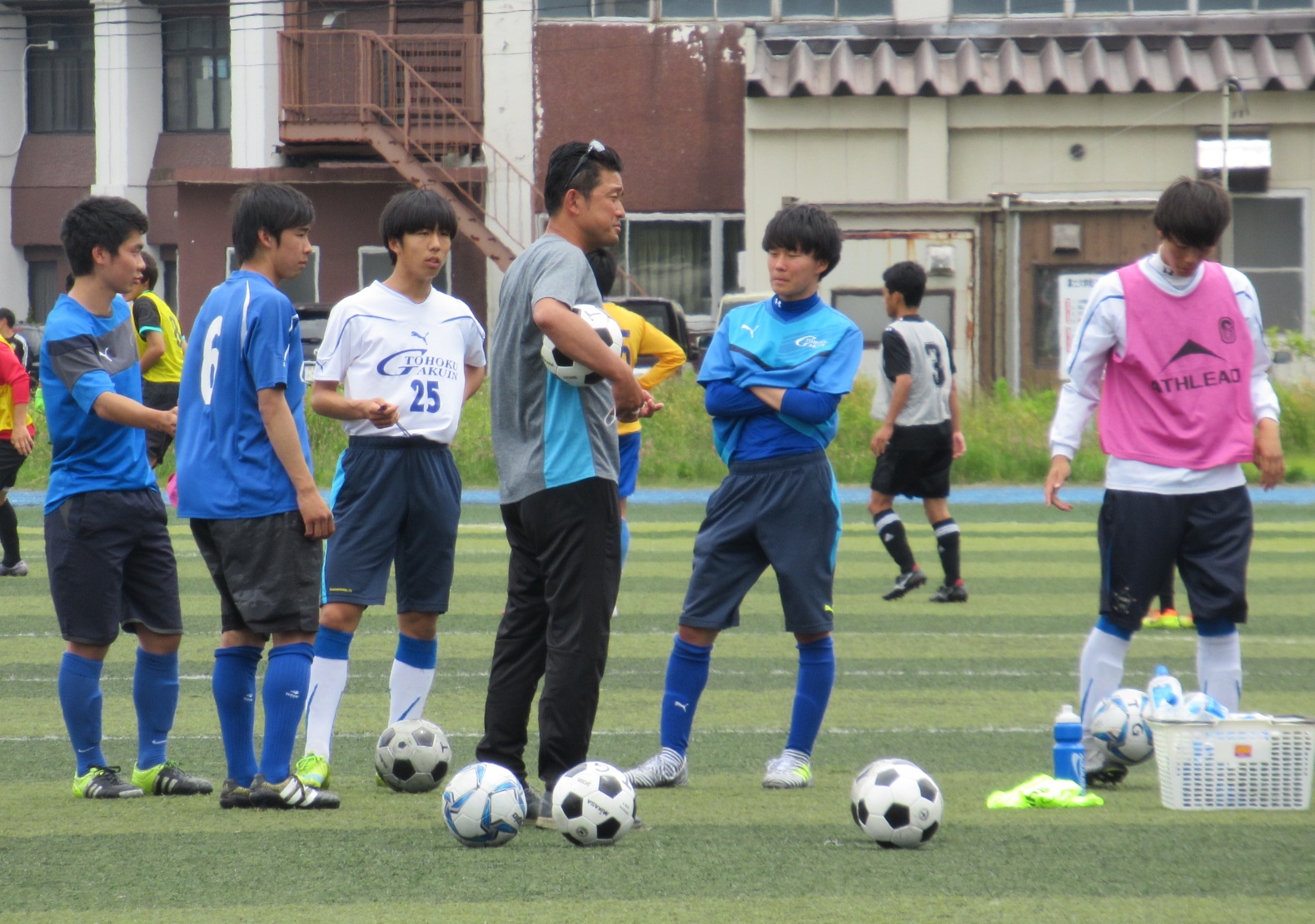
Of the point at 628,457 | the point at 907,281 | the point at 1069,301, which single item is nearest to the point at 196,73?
the point at 1069,301

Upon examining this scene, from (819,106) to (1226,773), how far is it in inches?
897

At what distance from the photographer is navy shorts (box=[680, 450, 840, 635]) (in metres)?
5.81

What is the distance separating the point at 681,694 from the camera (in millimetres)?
5949

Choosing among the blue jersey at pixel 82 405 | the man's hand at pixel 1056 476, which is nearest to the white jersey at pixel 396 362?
the blue jersey at pixel 82 405

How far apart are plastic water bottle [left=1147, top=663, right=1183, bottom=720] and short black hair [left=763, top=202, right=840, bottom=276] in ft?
5.87

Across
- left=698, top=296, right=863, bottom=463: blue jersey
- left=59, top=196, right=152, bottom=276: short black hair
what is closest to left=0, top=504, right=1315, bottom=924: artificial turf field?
left=698, top=296, right=863, bottom=463: blue jersey

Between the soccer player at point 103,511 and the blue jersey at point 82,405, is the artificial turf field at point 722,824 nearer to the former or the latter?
the soccer player at point 103,511

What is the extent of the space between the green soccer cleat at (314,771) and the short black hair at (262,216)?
66.5 inches

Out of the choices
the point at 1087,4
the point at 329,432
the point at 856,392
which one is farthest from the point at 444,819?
the point at 1087,4

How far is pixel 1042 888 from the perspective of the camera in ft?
14.6

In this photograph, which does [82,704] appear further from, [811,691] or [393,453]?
[811,691]

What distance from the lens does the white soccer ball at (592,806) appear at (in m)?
4.81

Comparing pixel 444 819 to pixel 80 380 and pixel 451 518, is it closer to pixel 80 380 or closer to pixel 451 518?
pixel 451 518

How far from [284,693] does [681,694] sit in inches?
56.3
